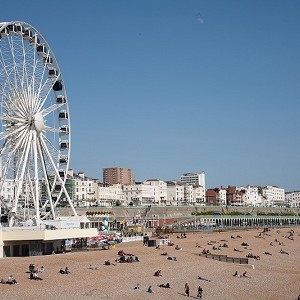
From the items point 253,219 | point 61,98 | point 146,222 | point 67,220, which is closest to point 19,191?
point 67,220

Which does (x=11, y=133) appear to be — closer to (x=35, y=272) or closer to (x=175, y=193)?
(x=35, y=272)

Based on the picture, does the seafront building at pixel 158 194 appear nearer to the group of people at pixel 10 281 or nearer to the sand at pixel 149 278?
the sand at pixel 149 278

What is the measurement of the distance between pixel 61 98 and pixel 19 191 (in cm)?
991

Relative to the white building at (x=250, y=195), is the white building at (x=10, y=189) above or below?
below

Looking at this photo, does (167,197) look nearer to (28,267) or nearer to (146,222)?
(146,222)

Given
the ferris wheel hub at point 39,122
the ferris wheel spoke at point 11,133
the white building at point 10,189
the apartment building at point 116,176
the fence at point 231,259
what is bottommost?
the fence at point 231,259

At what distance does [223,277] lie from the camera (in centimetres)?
2878

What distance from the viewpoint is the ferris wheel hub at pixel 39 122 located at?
120 feet

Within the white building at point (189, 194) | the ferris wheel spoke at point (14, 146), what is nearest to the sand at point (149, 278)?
the ferris wheel spoke at point (14, 146)

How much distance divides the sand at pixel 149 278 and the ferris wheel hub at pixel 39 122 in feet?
26.2

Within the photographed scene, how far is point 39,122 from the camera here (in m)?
36.9

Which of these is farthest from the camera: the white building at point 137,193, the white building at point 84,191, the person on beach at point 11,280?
the white building at point 137,193

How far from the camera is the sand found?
2342 centimetres

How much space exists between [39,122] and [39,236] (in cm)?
697
